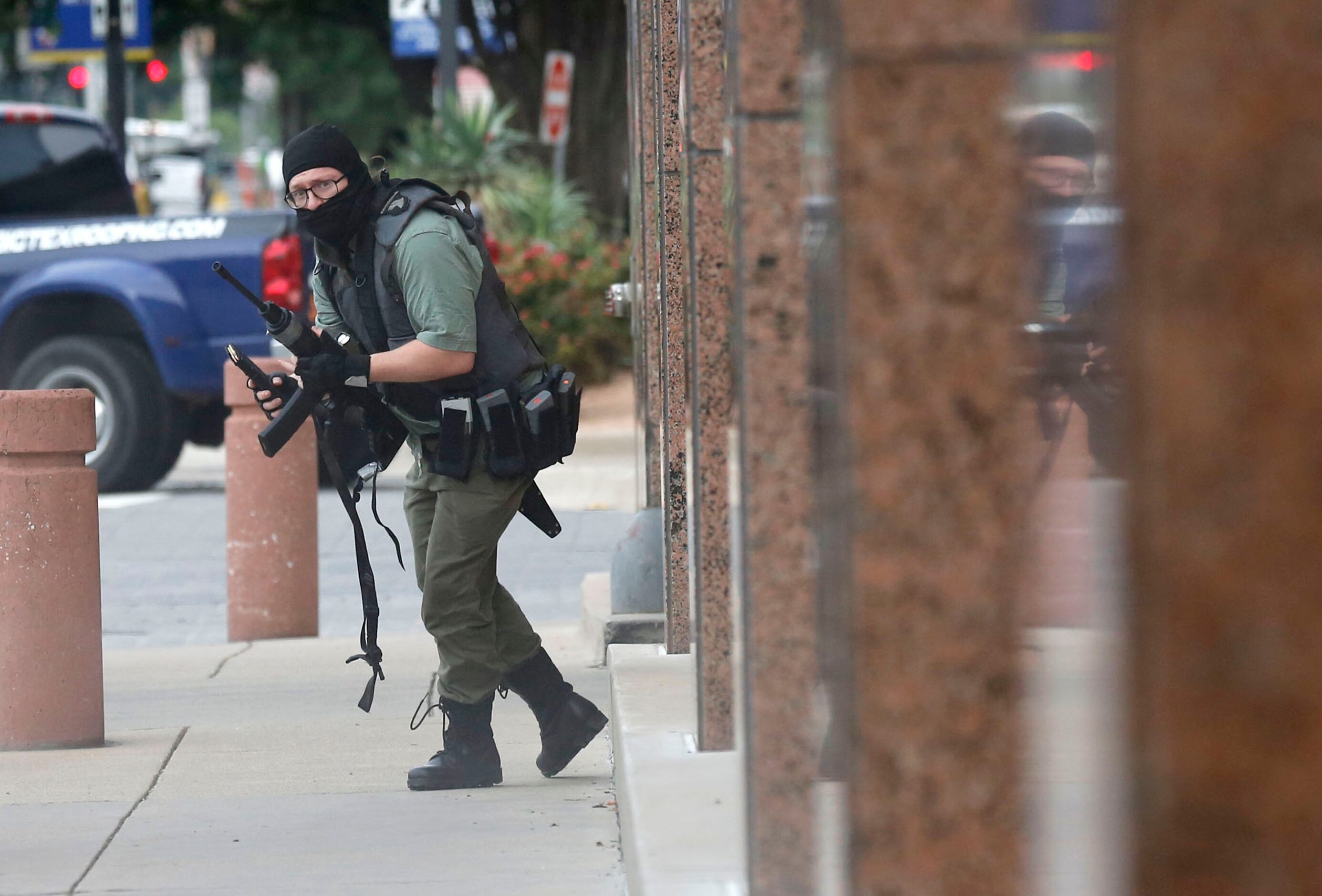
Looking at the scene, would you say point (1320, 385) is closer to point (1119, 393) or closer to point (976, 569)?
point (1119, 393)

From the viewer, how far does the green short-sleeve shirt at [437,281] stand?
16.1 feet

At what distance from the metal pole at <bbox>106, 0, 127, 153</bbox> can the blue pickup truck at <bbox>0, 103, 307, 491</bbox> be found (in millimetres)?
6889

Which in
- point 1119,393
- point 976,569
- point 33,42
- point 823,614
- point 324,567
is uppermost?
point 33,42

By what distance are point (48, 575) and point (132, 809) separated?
3.04 ft

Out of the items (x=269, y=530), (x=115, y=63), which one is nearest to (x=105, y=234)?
(x=269, y=530)

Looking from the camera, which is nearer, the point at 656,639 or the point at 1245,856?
the point at 1245,856

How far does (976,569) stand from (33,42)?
23.5 m

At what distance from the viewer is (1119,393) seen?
166cm

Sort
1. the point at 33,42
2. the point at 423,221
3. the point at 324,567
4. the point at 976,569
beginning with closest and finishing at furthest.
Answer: the point at 976,569 → the point at 423,221 → the point at 324,567 → the point at 33,42

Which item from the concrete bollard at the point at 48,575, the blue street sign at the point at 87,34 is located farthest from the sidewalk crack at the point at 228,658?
the blue street sign at the point at 87,34

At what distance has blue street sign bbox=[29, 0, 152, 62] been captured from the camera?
64.5ft

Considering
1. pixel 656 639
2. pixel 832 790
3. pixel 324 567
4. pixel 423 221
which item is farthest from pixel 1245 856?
pixel 324 567

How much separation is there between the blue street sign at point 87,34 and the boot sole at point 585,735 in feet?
50.9

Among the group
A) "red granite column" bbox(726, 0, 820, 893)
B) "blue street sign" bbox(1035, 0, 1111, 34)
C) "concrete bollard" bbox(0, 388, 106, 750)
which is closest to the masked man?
"concrete bollard" bbox(0, 388, 106, 750)
